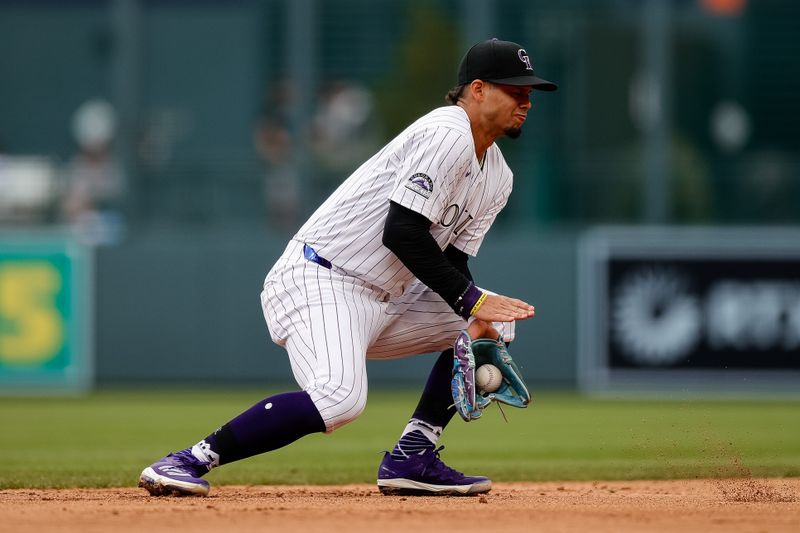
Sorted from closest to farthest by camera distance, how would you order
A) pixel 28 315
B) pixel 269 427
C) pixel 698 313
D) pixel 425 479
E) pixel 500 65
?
1. pixel 269 427
2. pixel 500 65
3. pixel 425 479
4. pixel 698 313
5. pixel 28 315

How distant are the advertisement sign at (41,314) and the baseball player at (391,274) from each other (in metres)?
7.20

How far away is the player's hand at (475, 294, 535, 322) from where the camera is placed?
511 centimetres

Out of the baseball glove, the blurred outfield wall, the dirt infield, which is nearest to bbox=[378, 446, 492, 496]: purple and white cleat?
the dirt infield

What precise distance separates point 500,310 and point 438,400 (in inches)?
29.2

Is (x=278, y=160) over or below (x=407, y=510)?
over

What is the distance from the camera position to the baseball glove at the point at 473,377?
5.33 meters

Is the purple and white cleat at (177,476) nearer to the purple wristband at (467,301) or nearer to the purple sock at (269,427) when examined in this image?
the purple sock at (269,427)

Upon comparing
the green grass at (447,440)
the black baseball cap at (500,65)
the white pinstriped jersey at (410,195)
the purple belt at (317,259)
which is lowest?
the green grass at (447,440)

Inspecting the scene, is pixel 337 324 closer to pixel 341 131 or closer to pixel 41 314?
pixel 41 314

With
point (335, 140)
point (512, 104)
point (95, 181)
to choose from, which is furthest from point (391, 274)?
point (95, 181)

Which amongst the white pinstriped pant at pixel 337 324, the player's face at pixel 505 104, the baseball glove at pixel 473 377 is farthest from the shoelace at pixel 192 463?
the player's face at pixel 505 104

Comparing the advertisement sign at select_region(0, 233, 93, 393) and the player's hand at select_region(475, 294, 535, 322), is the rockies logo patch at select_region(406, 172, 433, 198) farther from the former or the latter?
the advertisement sign at select_region(0, 233, 93, 393)

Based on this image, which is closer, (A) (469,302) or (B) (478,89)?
(A) (469,302)

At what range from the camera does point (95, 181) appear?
13.2 meters
